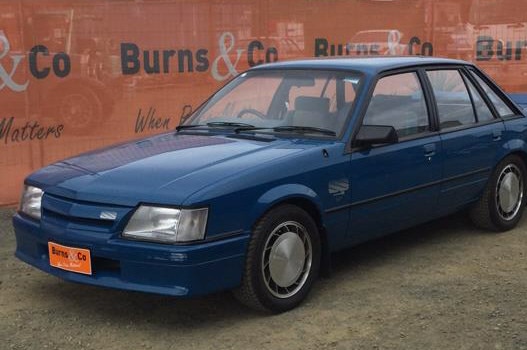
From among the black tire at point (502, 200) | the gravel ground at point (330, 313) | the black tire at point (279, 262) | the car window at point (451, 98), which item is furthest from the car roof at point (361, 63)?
the gravel ground at point (330, 313)

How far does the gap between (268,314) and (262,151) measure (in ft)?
3.19

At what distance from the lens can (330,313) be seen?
165 inches

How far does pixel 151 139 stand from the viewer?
495cm

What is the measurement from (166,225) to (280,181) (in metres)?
0.75

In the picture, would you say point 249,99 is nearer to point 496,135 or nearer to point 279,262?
point 279,262

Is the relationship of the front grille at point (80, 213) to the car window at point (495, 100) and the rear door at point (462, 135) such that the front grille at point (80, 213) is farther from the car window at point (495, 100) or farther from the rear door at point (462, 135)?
the car window at point (495, 100)

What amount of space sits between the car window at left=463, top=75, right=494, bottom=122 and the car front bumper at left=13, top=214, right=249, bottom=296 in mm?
2711

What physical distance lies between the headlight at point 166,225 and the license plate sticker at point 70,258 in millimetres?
297

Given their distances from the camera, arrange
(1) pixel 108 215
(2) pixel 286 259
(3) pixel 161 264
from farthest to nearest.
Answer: (2) pixel 286 259 → (1) pixel 108 215 → (3) pixel 161 264

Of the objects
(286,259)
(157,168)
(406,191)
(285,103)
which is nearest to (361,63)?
(285,103)

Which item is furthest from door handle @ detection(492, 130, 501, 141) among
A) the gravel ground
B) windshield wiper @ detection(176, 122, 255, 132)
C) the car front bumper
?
the car front bumper

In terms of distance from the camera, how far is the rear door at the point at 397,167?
4.62m

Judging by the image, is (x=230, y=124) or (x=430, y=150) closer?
(x=230, y=124)

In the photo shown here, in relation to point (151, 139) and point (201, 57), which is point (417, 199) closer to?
point (151, 139)
